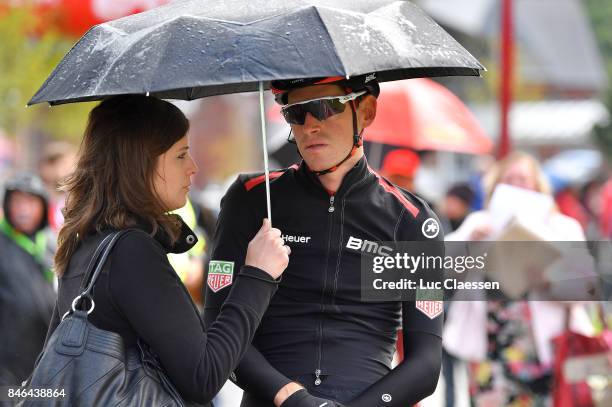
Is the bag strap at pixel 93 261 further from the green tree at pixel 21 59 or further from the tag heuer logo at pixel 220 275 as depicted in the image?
the green tree at pixel 21 59

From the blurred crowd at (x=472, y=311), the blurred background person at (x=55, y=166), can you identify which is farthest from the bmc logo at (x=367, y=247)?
the blurred background person at (x=55, y=166)

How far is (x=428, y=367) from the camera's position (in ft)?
11.9

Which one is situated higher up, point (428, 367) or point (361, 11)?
point (361, 11)

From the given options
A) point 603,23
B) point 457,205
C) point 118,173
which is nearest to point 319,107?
point 118,173

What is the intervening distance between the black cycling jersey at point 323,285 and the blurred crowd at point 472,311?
80.9 inches

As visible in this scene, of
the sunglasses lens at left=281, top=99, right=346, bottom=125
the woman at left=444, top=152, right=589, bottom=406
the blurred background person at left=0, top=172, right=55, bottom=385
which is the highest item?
the sunglasses lens at left=281, top=99, right=346, bottom=125

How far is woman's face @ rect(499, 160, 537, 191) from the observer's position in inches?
297

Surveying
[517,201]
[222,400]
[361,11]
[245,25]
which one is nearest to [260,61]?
[245,25]

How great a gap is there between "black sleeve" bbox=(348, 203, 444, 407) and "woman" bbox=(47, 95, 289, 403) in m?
0.53

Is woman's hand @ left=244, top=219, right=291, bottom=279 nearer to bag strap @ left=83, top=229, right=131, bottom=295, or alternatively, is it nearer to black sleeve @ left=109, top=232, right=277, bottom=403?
black sleeve @ left=109, top=232, right=277, bottom=403

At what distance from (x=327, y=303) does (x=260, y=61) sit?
0.96 m

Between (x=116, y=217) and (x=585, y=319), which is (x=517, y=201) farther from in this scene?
(x=116, y=217)

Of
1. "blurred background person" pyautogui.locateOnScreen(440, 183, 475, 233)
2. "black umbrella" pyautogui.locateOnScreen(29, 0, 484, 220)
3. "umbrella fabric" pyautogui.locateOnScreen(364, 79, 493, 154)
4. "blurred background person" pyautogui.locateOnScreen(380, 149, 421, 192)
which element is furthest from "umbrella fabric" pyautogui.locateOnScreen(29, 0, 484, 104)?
"blurred background person" pyautogui.locateOnScreen(440, 183, 475, 233)

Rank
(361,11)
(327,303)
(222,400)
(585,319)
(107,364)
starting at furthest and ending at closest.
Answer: (222,400) → (585,319) → (327,303) → (361,11) → (107,364)
